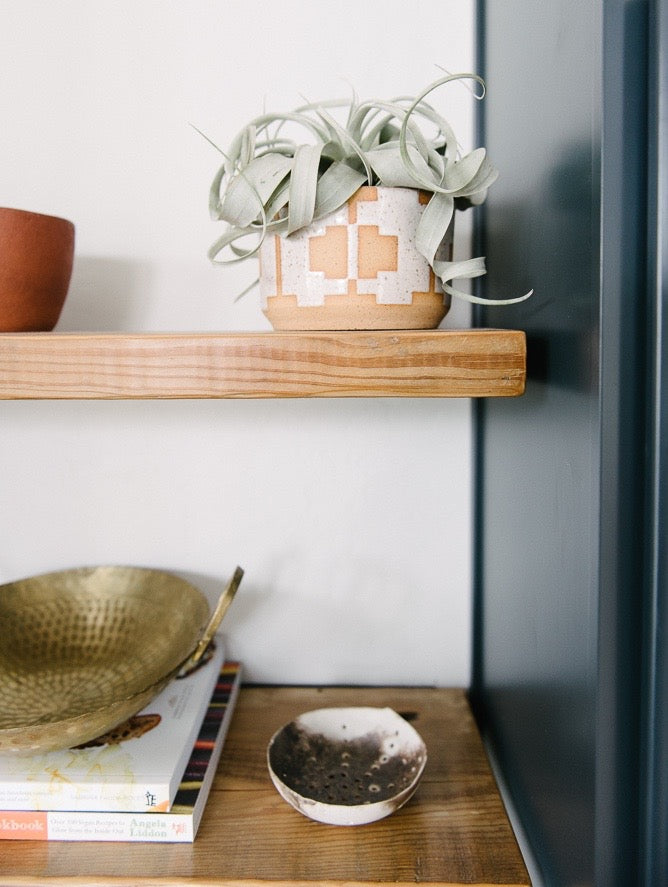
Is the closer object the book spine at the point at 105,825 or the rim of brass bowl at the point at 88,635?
the book spine at the point at 105,825

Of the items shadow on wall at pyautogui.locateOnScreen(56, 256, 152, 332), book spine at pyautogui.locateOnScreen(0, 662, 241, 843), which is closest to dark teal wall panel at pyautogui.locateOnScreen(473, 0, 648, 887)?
book spine at pyautogui.locateOnScreen(0, 662, 241, 843)

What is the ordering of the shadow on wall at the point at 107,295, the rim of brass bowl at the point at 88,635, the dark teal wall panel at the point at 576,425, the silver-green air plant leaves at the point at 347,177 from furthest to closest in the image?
the shadow on wall at the point at 107,295
the rim of brass bowl at the point at 88,635
the silver-green air plant leaves at the point at 347,177
the dark teal wall panel at the point at 576,425

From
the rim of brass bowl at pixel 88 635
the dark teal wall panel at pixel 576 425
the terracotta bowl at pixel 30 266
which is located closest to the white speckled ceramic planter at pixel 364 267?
the dark teal wall panel at pixel 576 425

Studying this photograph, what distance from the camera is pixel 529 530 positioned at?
0.62m

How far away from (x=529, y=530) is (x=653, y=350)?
0.77 ft

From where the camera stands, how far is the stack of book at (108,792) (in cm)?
63

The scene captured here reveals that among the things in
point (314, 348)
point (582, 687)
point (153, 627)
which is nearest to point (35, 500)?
point (153, 627)

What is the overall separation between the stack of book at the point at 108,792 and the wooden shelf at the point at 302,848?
12 mm

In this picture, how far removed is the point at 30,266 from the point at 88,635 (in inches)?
17.1

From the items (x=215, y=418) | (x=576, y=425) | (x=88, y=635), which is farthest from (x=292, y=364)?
(x=88, y=635)

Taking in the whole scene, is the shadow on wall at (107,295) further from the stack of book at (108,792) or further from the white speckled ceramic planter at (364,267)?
the stack of book at (108,792)

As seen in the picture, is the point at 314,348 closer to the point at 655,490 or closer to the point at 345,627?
the point at 655,490

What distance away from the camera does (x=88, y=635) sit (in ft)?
2.76

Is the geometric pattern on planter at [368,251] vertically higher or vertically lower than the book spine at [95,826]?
higher
